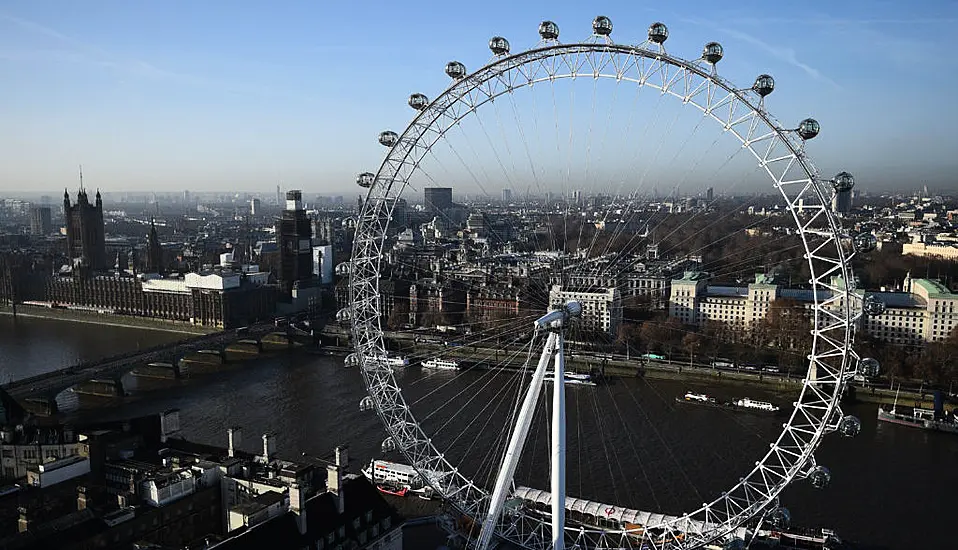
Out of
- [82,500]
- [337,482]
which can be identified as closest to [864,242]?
[337,482]

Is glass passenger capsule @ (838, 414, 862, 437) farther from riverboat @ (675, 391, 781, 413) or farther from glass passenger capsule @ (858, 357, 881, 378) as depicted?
riverboat @ (675, 391, 781, 413)

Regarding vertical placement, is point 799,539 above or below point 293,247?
below

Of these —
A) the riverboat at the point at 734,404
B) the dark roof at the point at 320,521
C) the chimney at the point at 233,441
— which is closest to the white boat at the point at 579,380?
the riverboat at the point at 734,404

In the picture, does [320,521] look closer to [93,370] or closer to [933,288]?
[93,370]

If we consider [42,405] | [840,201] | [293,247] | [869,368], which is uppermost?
[840,201]

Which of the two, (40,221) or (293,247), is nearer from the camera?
(293,247)

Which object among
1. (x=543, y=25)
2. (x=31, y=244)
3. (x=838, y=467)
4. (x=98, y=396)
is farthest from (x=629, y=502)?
(x=31, y=244)
